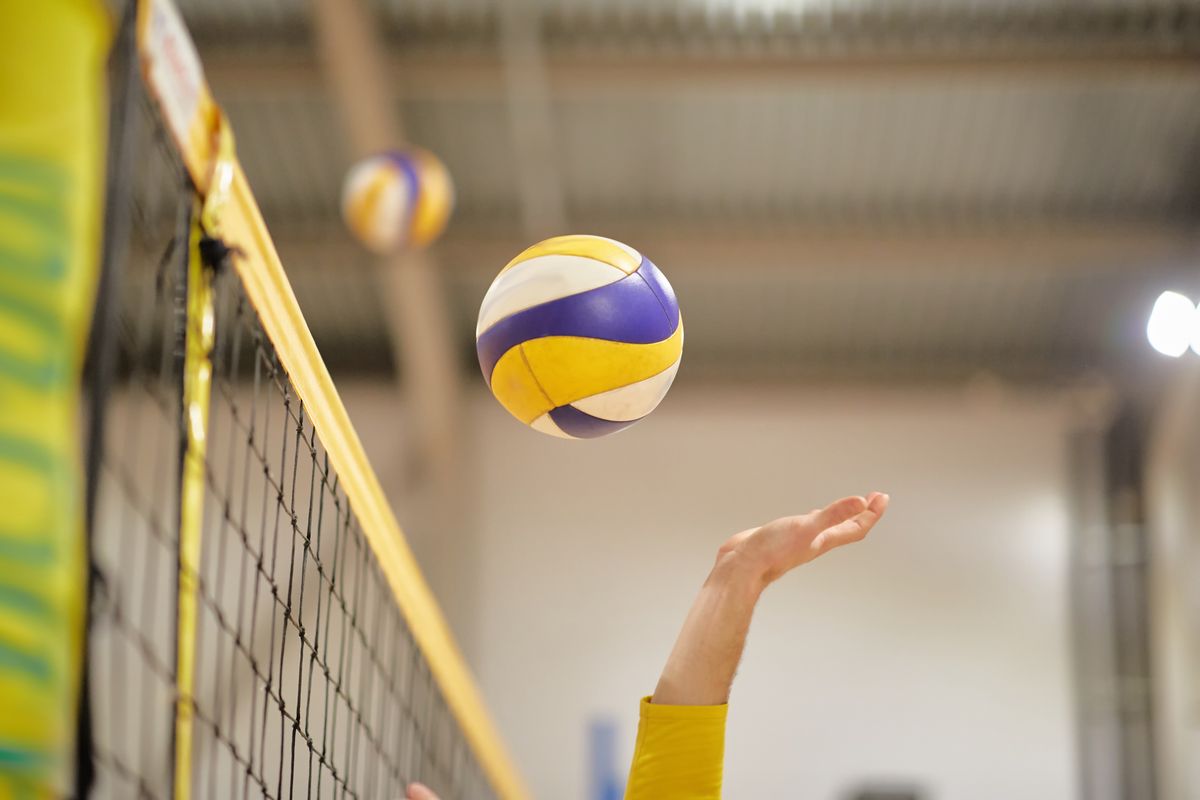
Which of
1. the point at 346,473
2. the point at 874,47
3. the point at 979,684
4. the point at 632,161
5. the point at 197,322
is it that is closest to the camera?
the point at 197,322

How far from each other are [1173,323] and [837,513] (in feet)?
25.0

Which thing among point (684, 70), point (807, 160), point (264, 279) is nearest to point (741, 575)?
point (264, 279)

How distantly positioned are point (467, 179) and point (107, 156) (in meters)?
8.97

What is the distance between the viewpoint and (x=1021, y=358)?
11.8 metres

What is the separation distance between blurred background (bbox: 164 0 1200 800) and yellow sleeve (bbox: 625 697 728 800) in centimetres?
732

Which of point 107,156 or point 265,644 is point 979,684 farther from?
→ point 107,156

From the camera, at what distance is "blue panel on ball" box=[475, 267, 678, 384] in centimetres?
322

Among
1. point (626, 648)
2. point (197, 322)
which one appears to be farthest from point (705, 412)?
point (197, 322)

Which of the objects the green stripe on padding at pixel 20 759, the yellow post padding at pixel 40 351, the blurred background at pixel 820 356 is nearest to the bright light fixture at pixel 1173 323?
the blurred background at pixel 820 356

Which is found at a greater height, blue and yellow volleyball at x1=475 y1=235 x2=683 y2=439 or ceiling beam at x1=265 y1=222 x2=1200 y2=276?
ceiling beam at x1=265 y1=222 x2=1200 y2=276

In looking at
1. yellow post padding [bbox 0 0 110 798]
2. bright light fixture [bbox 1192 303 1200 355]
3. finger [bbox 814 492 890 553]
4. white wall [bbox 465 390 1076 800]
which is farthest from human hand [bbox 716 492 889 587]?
white wall [bbox 465 390 1076 800]

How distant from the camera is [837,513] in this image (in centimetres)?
261

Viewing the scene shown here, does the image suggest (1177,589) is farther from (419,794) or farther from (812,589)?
(419,794)

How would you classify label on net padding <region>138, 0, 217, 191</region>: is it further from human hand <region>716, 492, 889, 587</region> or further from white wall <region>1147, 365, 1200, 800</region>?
white wall <region>1147, 365, 1200, 800</region>
